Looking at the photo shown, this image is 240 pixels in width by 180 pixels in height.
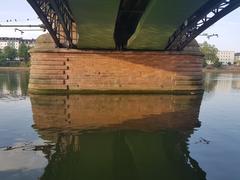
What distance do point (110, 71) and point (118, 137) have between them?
1824cm

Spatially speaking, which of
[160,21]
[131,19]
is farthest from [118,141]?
[131,19]

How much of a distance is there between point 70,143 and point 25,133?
3013mm

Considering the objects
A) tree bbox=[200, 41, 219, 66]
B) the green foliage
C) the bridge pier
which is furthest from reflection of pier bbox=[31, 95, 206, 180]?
tree bbox=[200, 41, 219, 66]

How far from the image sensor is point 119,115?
22.2 m

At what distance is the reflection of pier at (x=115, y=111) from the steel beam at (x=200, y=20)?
539cm

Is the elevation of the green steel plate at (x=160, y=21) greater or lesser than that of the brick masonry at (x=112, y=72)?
greater

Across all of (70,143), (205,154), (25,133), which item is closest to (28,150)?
(70,143)

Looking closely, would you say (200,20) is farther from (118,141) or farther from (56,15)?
(118,141)

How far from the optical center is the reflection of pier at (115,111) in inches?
771

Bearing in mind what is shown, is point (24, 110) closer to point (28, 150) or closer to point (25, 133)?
point (25, 133)

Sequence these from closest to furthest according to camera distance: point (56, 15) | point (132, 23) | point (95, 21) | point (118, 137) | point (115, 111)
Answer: point (118, 137), point (115, 111), point (95, 21), point (56, 15), point (132, 23)

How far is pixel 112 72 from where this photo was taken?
113 feet

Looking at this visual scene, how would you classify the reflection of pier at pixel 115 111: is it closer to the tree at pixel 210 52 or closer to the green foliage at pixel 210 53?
the green foliage at pixel 210 53

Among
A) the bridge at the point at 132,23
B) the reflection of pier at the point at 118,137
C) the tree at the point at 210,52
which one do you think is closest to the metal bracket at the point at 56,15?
the bridge at the point at 132,23
